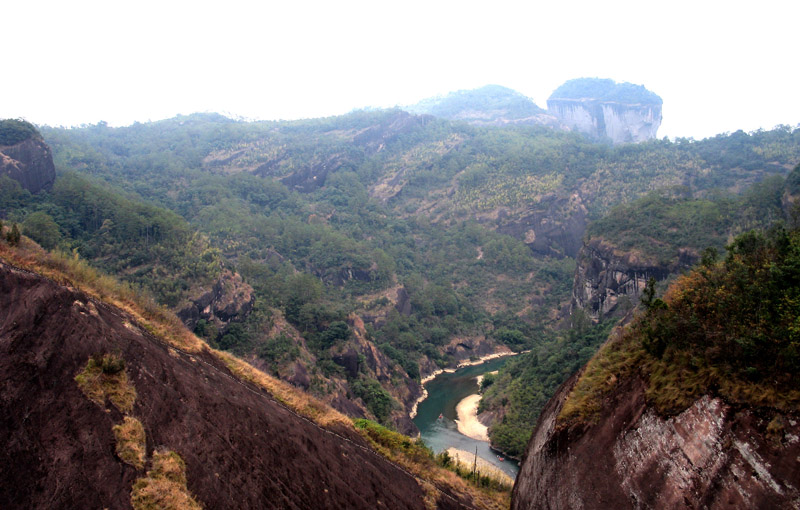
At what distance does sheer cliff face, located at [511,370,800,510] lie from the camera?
7.07 metres

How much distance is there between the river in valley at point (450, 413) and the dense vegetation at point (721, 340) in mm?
28582

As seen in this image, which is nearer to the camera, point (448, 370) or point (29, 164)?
point (29, 164)

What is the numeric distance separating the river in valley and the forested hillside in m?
2.96

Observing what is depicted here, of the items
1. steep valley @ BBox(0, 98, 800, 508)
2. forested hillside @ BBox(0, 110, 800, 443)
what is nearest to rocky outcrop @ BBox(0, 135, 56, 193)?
steep valley @ BBox(0, 98, 800, 508)

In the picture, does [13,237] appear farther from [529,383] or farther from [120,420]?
[529,383]

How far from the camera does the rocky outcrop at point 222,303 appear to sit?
44500 millimetres

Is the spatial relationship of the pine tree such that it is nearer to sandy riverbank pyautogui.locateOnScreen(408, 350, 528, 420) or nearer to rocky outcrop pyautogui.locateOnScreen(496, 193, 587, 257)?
sandy riverbank pyautogui.locateOnScreen(408, 350, 528, 420)

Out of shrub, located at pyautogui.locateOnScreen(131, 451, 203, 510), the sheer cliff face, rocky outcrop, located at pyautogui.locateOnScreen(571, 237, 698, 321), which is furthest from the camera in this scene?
rocky outcrop, located at pyautogui.locateOnScreen(571, 237, 698, 321)

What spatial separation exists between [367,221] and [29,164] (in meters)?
85.2

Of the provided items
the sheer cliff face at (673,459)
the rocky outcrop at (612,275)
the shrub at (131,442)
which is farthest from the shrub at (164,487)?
the rocky outcrop at (612,275)

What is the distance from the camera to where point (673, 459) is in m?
8.29

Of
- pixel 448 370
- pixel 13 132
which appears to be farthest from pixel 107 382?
pixel 448 370

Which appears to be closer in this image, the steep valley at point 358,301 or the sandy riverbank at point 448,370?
the steep valley at point 358,301

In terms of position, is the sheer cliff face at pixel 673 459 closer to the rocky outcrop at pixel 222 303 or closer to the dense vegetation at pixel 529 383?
the dense vegetation at pixel 529 383
